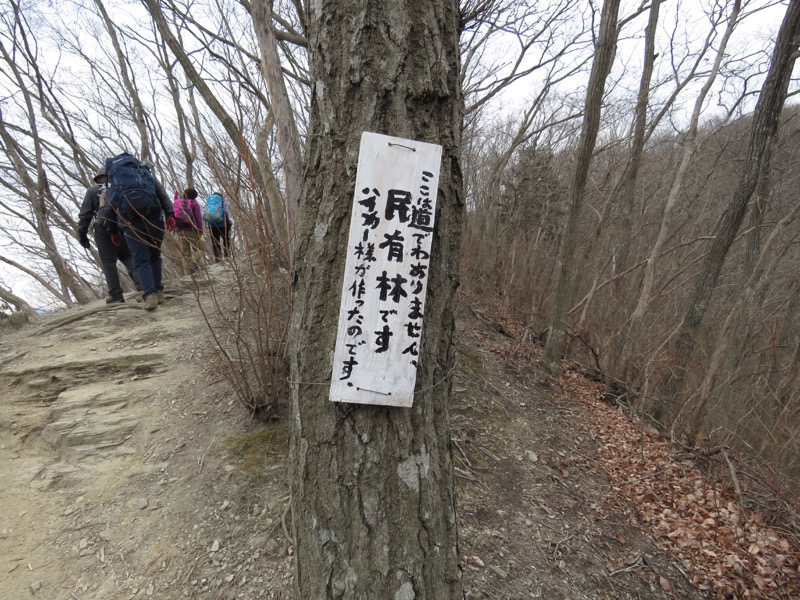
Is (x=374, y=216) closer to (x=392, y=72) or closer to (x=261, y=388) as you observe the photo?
(x=392, y=72)

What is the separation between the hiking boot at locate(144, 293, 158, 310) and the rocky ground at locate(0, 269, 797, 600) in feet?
1.88

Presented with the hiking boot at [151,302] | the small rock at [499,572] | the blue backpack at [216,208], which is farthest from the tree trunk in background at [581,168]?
the hiking boot at [151,302]

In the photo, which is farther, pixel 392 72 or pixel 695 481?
pixel 695 481

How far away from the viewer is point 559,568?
2.08 metres

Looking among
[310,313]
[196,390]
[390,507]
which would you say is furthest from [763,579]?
[196,390]

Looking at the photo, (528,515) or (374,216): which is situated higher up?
(374,216)

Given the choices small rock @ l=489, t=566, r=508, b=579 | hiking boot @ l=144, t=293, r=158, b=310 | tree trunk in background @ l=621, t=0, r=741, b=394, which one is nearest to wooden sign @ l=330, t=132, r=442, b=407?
small rock @ l=489, t=566, r=508, b=579

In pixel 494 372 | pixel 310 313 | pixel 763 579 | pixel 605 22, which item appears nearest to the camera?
pixel 310 313

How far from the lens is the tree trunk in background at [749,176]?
4.46 metres

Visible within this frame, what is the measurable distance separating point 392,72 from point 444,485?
48.7 inches

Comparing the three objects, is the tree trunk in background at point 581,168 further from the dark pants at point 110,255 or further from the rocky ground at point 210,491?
the dark pants at point 110,255

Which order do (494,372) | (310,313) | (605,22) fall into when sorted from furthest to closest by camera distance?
(494,372) → (605,22) → (310,313)

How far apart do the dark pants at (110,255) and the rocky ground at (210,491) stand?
A: 0.82 meters

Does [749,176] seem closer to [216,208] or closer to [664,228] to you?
[664,228]
